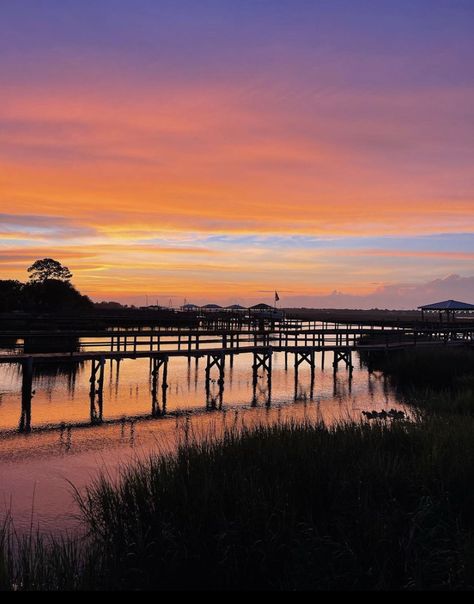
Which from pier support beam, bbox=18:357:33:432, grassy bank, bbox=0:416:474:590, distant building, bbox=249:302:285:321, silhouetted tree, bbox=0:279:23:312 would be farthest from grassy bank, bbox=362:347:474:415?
silhouetted tree, bbox=0:279:23:312

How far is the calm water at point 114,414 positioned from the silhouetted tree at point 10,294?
131ft

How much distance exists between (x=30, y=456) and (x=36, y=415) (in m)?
6.79

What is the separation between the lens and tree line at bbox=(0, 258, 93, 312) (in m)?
80.8

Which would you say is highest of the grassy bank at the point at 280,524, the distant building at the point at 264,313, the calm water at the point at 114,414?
the distant building at the point at 264,313

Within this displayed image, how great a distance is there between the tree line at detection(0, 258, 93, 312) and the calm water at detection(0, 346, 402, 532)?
4056 cm

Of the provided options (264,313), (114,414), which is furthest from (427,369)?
(264,313)

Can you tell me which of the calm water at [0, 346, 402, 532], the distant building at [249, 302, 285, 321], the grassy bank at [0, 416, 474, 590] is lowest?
the calm water at [0, 346, 402, 532]

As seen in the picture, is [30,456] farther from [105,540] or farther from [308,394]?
[308,394]

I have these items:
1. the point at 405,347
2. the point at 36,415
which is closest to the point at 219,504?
the point at 36,415

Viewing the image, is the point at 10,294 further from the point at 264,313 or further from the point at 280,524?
the point at 280,524

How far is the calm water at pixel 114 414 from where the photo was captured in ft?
44.3

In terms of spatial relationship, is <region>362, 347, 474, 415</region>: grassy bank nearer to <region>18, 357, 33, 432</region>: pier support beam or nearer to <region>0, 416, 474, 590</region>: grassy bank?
<region>18, 357, 33, 432</region>: pier support beam

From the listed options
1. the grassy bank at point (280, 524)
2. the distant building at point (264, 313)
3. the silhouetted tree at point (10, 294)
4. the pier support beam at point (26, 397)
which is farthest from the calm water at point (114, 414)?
the silhouetted tree at point (10, 294)

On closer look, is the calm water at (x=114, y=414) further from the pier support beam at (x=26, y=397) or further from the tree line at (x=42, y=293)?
the tree line at (x=42, y=293)
